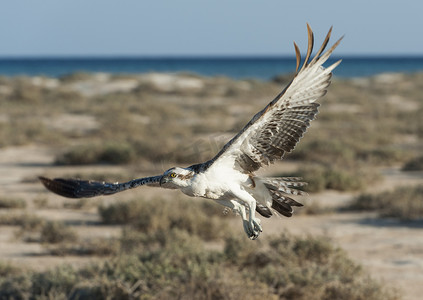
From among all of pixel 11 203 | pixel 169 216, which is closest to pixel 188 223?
pixel 169 216

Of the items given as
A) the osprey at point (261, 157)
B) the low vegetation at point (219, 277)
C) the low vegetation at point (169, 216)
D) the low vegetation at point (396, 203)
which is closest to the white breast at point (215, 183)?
the osprey at point (261, 157)

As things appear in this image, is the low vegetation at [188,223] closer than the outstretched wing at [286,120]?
No

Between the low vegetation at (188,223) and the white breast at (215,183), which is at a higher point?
the white breast at (215,183)

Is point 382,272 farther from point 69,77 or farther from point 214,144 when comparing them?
point 69,77

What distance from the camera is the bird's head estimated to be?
3.71 meters

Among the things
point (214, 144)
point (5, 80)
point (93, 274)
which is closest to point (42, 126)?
point (93, 274)

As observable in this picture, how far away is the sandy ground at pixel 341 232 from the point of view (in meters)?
8.83

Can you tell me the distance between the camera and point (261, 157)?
4.28 m

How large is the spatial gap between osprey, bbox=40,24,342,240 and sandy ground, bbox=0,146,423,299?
10.7ft

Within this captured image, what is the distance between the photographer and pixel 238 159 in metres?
4.21

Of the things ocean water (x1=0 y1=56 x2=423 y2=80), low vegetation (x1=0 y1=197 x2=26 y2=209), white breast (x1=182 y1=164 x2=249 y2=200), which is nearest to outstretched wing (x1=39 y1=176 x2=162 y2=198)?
white breast (x1=182 y1=164 x2=249 y2=200)

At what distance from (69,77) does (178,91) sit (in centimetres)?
1262

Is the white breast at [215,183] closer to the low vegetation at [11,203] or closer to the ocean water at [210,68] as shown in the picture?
the low vegetation at [11,203]

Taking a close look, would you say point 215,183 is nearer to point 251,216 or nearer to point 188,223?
point 251,216
